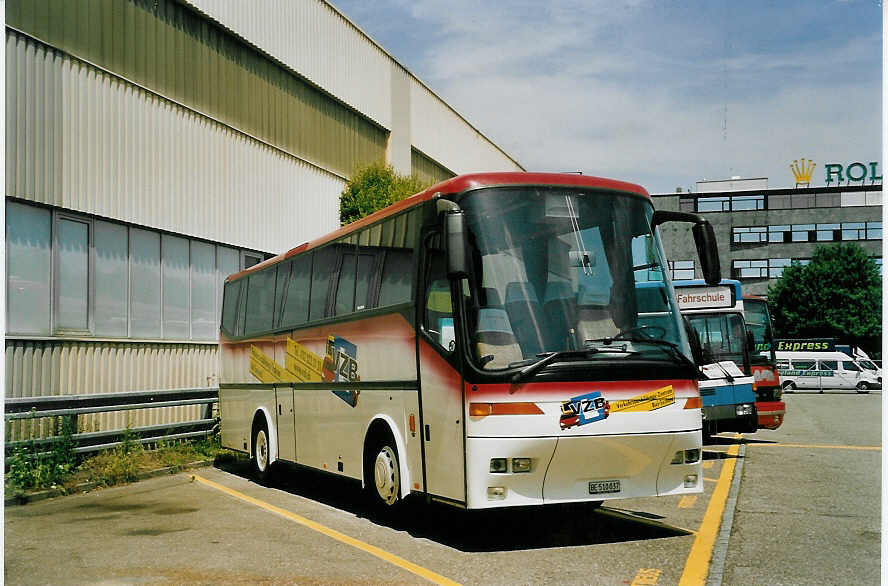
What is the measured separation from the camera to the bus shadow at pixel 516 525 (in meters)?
9.09

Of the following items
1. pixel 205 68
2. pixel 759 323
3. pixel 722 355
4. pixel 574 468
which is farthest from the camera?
pixel 205 68

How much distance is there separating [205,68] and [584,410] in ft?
49.0

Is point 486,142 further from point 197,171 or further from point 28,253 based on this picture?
point 28,253

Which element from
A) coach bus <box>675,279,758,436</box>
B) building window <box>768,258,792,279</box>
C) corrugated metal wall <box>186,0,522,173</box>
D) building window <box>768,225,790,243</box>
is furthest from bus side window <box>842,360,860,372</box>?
coach bus <box>675,279,758,436</box>

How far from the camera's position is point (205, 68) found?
2091 cm

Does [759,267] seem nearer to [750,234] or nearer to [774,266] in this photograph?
[774,266]

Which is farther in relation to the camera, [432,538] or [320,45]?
[320,45]

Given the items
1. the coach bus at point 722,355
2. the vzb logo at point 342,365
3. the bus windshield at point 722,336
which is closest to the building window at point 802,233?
the coach bus at point 722,355

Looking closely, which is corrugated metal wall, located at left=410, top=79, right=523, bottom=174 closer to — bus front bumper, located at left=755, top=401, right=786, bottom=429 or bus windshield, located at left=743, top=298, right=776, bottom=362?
bus windshield, located at left=743, top=298, right=776, bottom=362

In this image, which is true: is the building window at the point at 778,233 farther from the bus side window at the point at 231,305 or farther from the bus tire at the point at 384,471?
the bus tire at the point at 384,471

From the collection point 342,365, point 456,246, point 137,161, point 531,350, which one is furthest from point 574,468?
point 137,161

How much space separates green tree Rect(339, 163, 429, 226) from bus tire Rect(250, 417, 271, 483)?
11.9m

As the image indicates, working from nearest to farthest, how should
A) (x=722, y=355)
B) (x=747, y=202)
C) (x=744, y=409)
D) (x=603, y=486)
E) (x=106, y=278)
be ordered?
(x=603, y=486)
(x=744, y=409)
(x=106, y=278)
(x=722, y=355)
(x=747, y=202)

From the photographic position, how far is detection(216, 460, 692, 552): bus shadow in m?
9.09
